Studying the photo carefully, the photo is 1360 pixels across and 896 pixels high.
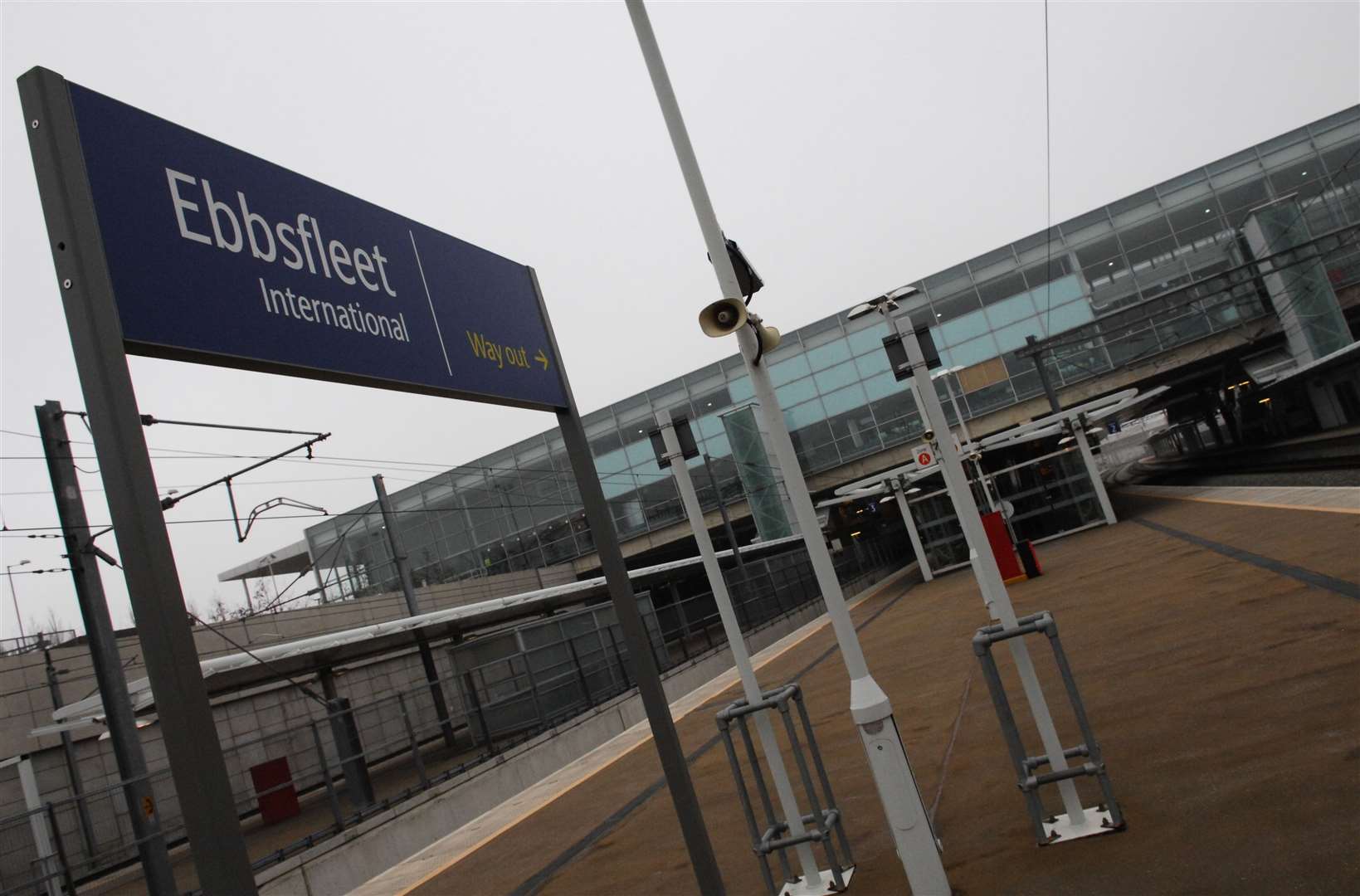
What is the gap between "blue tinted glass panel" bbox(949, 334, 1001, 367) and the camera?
3903 cm

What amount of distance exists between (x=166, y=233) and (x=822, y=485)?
39628 millimetres

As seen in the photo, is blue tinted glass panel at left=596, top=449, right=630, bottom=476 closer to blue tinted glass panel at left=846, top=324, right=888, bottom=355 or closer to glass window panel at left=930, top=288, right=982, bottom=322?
blue tinted glass panel at left=846, top=324, right=888, bottom=355

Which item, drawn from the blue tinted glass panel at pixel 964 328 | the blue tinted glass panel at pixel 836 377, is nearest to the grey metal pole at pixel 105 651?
the blue tinted glass panel at pixel 836 377

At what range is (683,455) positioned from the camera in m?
5.79

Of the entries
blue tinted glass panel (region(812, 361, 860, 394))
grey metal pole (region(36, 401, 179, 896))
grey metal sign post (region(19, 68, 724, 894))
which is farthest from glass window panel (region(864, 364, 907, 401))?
grey metal sign post (region(19, 68, 724, 894))

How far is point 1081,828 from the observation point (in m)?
4.60

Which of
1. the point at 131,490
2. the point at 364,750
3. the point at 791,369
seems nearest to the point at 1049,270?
the point at 791,369

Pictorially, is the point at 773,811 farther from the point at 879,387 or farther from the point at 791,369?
the point at 791,369

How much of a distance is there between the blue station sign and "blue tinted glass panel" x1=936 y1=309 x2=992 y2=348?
3735 cm

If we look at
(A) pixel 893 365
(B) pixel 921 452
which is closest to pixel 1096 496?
(B) pixel 921 452

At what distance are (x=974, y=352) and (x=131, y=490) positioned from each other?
3943cm

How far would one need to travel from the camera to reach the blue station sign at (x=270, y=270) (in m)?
2.81

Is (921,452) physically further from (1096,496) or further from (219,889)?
(219,889)

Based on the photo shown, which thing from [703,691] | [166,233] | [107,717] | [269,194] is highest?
[269,194]
